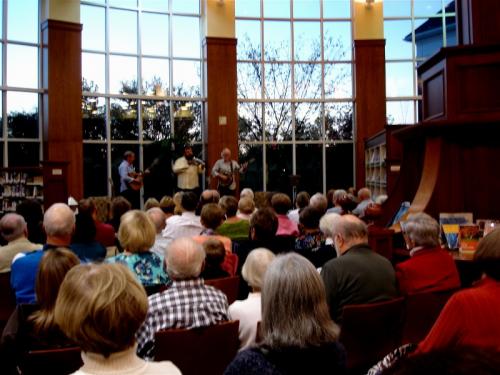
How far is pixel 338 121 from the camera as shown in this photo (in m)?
15.5

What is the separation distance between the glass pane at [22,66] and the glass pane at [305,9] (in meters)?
6.74

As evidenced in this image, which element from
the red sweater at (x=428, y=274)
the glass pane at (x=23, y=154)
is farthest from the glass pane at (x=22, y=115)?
the red sweater at (x=428, y=274)

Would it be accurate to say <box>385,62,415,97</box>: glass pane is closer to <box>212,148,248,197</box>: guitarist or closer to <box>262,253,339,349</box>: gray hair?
<box>212,148,248,197</box>: guitarist

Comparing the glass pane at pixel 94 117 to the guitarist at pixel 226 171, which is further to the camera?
the glass pane at pixel 94 117

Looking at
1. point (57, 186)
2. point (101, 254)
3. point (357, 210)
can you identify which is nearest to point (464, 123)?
point (101, 254)

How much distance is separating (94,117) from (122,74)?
50.9 inches

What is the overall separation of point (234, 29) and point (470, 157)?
11003 mm

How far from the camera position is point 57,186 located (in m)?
10.9

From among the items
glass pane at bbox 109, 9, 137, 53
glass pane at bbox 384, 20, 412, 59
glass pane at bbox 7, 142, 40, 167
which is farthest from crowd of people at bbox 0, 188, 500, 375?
glass pane at bbox 384, 20, 412, 59

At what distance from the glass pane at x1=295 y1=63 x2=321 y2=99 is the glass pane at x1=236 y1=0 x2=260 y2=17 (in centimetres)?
174

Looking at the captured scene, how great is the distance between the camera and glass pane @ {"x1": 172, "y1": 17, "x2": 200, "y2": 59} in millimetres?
14672

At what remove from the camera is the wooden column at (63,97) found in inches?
484

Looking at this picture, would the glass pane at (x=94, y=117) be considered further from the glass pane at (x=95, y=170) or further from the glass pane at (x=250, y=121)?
the glass pane at (x=250, y=121)

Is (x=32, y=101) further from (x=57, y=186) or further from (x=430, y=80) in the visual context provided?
(x=430, y=80)
